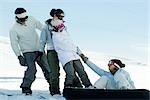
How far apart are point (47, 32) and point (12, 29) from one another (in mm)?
461

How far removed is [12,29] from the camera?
15.6ft

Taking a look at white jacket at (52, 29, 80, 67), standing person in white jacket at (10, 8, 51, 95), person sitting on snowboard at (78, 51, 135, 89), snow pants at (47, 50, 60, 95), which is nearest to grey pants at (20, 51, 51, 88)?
standing person in white jacket at (10, 8, 51, 95)

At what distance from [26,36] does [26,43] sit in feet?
0.30

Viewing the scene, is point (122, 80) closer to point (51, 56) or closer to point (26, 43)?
point (51, 56)

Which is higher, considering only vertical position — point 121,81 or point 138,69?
point 121,81

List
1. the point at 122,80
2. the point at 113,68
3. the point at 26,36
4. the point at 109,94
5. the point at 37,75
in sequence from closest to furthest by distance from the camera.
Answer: the point at 109,94
the point at 122,80
the point at 113,68
the point at 26,36
the point at 37,75

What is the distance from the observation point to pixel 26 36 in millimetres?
4805

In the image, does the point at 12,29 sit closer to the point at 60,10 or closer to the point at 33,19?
the point at 33,19

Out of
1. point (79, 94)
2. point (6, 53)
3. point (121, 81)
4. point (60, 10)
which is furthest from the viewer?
point (6, 53)

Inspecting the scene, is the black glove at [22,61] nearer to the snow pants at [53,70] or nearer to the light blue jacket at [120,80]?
the snow pants at [53,70]

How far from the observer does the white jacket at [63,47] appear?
4.67 m

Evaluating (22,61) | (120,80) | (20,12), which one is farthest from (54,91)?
(20,12)

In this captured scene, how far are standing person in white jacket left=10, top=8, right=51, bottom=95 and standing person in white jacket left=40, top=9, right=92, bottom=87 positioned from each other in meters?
0.28

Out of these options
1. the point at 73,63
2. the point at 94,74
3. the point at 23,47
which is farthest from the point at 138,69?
the point at 23,47
